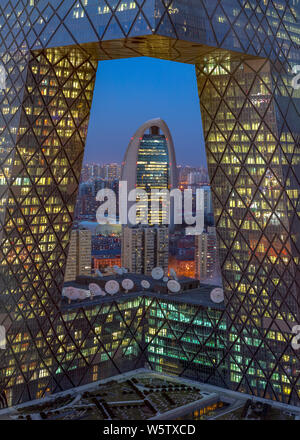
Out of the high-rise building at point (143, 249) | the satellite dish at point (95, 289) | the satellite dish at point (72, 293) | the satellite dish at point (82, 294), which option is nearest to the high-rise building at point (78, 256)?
the high-rise building at point (143, 249)

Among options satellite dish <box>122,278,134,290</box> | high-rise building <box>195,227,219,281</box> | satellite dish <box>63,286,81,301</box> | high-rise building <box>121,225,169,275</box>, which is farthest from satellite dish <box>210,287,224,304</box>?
high-rise building <box>121,225,169,275</box>

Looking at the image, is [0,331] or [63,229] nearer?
[0,331]

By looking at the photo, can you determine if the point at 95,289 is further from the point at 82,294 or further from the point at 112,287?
the point at 112,287

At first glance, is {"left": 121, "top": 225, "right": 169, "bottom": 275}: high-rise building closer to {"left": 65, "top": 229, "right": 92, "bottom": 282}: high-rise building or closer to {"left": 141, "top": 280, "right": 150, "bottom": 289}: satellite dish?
{"left": 65, "top": 229, "right": 92, "bottom": 282}: high-rise building

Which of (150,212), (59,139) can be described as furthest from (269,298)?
(150,212)

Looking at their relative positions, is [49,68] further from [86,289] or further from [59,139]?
[86,289]

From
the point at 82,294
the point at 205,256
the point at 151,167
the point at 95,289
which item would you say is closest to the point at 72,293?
the point at 82,294

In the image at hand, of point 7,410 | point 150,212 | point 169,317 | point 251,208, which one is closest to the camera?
point 7,410
